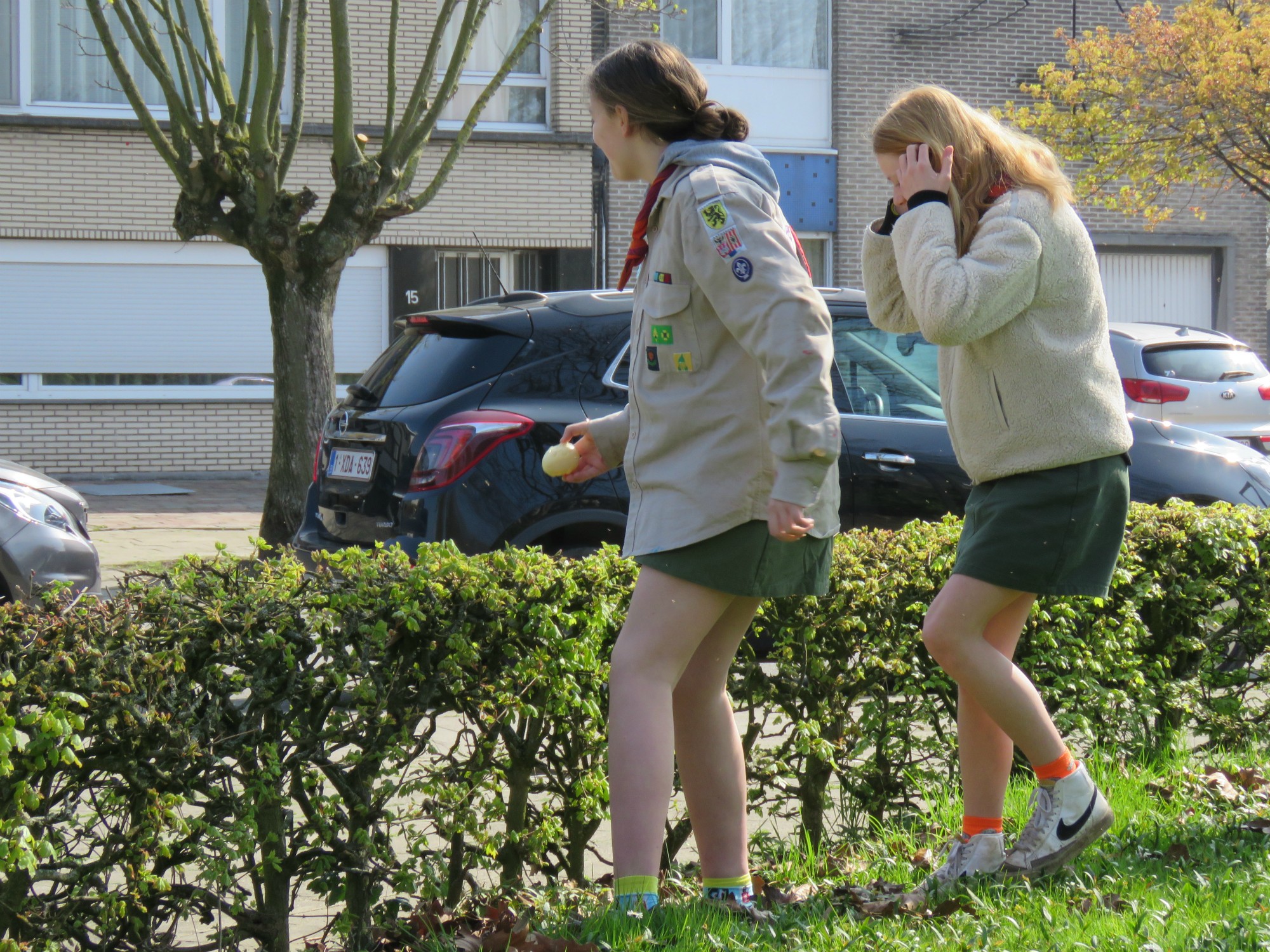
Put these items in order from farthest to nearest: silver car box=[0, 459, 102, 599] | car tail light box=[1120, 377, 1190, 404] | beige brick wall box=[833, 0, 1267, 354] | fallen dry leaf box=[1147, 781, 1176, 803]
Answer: beige brick wall box=[833, 0, 1267, 354]
car tail light box=[1120, 377, 1190, 404]
silver car box=[0, 459, 102, 599]
fallen dry leaf box=[1147, 781, 1176, 803]

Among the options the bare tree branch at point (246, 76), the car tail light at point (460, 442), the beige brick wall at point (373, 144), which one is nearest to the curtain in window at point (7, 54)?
the beige brick wall at point (373, 144)

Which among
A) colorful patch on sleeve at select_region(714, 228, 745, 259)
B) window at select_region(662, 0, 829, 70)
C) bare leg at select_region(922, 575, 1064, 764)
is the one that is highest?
window at select_region(662, 0, 829, 70)

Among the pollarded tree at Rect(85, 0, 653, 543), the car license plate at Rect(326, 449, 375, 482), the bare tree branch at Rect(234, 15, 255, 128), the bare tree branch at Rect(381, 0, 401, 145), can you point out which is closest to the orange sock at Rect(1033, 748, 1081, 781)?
the car license plate at Rect(326, 449, 375, 482)

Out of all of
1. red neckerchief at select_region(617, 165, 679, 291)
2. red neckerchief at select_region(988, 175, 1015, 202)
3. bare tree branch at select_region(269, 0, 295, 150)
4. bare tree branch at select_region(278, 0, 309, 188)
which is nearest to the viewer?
red neckerchief at select_region(617, 165, 679, 291)

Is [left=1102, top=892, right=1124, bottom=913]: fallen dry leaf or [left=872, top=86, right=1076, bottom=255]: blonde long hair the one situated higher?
[left=872, top=86, right=1076, bottom=255]: blonde long hair

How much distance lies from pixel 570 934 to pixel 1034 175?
187 cm

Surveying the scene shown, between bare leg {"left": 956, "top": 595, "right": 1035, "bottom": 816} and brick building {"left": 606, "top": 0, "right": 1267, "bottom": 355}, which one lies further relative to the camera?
brick building {"left": 606, "top": 0, "right": 1267, "bottom": 355}

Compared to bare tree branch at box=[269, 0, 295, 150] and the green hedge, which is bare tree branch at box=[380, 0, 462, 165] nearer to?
bare tree branch at box=[269, 0, 295, 150]

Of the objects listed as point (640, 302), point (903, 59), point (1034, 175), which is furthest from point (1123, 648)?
point (903, 59)

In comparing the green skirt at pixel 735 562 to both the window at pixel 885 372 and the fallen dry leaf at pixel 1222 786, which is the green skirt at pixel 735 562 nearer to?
the fallen dry leaf at pixel 1222 786

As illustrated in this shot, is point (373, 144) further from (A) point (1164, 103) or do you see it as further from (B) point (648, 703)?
(B) point (648, 703)

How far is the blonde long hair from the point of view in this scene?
9.99 ft

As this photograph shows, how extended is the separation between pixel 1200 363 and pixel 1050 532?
10.2 meters

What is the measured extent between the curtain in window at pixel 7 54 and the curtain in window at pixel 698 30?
834 centimetres
